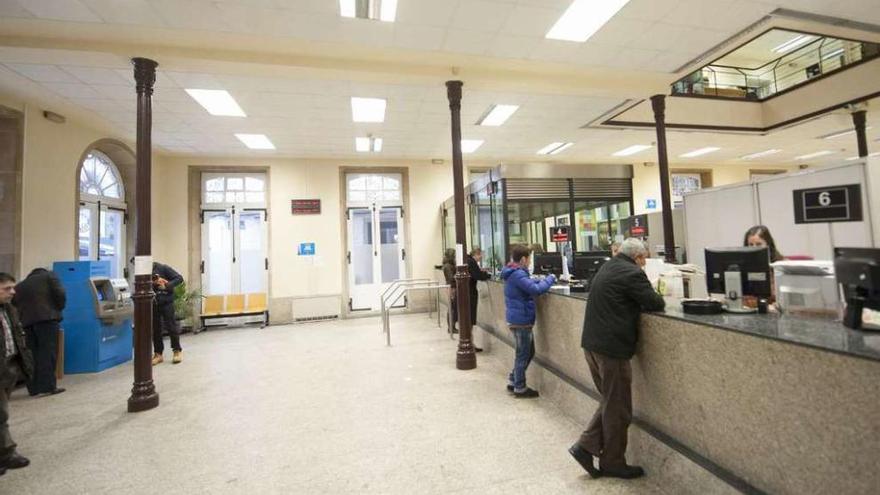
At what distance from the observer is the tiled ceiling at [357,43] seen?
3.67 metres

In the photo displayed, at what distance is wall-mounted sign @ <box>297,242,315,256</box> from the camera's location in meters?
8.43

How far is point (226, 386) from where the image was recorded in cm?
418

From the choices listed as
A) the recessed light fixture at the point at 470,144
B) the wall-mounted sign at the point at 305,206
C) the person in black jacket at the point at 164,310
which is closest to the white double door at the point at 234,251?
the wall-mounted sign at the point at 305,206

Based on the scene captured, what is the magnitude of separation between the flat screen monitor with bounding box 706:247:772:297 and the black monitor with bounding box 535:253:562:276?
9.04 ft

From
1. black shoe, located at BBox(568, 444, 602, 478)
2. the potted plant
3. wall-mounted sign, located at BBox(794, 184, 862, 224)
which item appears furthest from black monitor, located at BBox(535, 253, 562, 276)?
the potted plant

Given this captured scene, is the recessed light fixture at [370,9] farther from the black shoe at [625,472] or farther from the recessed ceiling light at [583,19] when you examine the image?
the black shoe at [625,472]

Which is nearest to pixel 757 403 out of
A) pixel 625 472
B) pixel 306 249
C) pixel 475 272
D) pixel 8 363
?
pixel 625 472

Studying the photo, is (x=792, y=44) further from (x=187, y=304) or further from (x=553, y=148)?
(x=187, y=304)

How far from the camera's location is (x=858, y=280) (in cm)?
156

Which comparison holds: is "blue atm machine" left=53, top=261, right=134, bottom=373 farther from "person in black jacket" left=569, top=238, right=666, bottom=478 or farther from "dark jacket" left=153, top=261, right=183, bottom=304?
"person in black jacket" left=569, top=238, right=666, bottom=478

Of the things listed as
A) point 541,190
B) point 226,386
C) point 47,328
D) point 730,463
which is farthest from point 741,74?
point 47,328

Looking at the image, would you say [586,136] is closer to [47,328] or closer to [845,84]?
[845,84]

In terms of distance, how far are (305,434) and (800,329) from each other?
315cm

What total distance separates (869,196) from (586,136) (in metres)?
4.73
